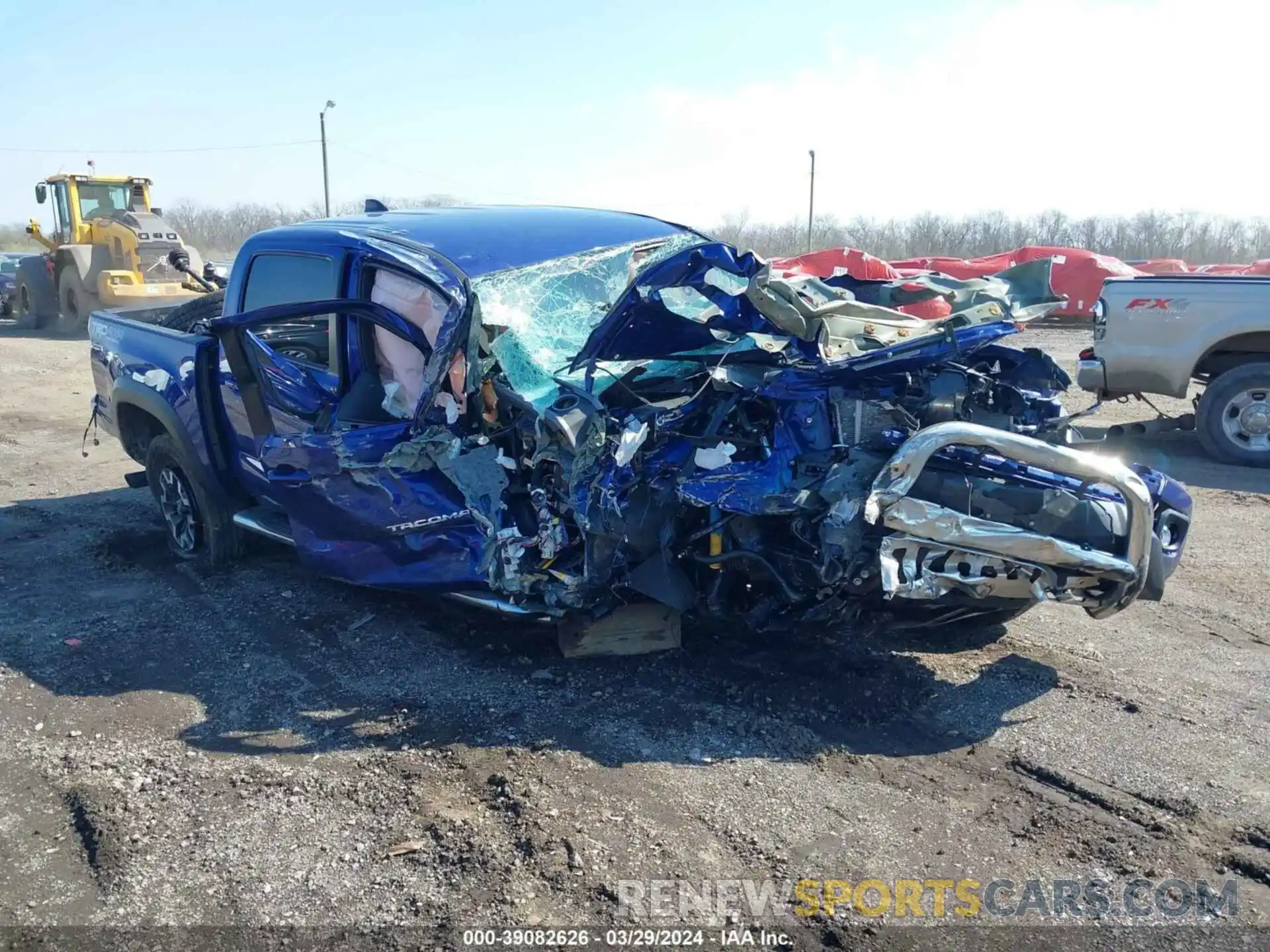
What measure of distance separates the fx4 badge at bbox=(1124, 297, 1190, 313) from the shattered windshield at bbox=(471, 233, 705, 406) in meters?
5.22

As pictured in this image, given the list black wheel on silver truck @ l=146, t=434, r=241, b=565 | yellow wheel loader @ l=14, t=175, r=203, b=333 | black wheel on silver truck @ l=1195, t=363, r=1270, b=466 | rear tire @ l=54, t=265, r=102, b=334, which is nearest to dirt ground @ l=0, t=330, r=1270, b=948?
black wheel on silver truck @ l=146, t=434, r=241, b=565

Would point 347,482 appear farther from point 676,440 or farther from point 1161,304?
point 1161,304

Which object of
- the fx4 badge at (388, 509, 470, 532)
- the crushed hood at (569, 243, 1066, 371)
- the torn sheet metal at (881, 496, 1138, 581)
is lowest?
the fx4 badge at (388, 509, 470, 532)

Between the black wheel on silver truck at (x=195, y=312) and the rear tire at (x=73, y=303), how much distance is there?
13.4m

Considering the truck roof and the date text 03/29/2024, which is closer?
the date text 03/29/2024

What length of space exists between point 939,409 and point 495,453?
182 centimetres

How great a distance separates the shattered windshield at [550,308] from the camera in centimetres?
421

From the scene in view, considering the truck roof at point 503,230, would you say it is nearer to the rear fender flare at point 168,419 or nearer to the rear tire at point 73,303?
the rear fender flare at point 168,419

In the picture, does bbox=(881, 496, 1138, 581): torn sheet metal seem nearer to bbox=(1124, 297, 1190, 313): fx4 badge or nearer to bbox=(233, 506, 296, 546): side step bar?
bbox=(233, 506, 296, 546): side step bar

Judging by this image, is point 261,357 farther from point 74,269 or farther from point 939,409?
Answer: point 74,269

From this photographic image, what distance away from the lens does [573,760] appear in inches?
144

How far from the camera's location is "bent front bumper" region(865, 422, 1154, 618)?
351 cm

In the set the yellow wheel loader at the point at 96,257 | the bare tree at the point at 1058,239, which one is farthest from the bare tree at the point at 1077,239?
the yellow wheel loader at the point at 96,257

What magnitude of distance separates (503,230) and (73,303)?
18.3m
